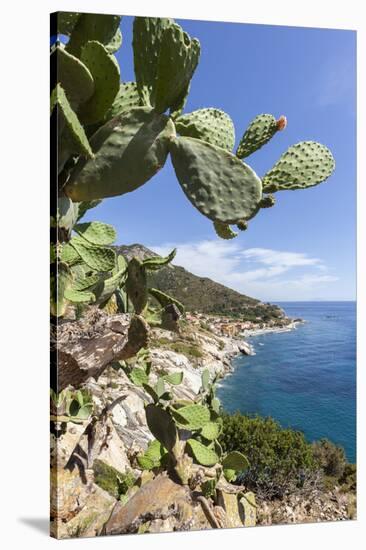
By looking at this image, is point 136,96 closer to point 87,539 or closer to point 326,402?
point 87,539

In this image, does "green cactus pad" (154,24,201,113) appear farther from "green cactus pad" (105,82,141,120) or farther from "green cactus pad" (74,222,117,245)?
"green cactus pad" (74,222,117,245)

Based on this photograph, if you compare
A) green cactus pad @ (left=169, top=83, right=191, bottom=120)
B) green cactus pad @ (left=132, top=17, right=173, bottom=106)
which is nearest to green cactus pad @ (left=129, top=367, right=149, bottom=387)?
green cactus pad @ (left=169, top=83, right=191, bottom=120)

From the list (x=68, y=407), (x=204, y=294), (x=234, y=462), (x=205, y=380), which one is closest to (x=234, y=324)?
(x=204, y=294)

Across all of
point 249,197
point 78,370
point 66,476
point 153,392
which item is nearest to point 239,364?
point 153,392

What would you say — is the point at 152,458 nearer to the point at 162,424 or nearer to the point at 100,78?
the point at 162,424

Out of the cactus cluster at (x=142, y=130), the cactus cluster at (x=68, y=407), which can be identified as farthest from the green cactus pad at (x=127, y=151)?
the cactus cluster at (x=68, y=407)

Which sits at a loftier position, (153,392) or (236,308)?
(236,308)

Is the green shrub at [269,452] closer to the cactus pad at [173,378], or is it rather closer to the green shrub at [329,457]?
the green shrub at [329,457]
